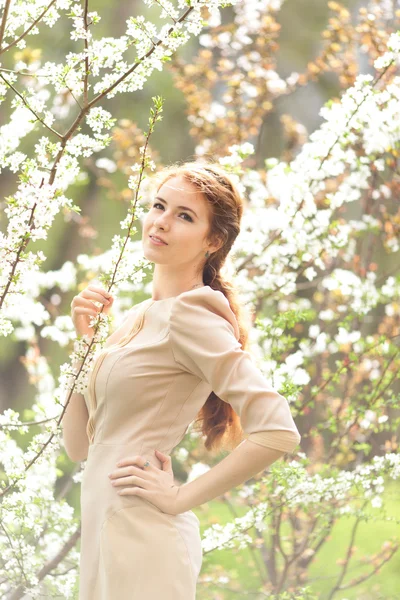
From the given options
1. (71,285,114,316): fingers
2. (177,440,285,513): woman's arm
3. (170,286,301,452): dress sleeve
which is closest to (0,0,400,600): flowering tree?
(71,285,114,316): fingers

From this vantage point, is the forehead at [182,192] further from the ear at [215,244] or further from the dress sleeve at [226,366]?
the dress sleeve at [226,366]

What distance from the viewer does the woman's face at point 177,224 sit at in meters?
1.46

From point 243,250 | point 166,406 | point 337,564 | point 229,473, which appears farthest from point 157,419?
point 337,564

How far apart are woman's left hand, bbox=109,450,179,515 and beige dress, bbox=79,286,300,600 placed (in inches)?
0.7

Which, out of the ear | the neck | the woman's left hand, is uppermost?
the ear

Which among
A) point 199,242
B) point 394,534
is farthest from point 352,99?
point 394,534

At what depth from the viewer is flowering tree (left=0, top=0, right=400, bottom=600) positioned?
1.38 m

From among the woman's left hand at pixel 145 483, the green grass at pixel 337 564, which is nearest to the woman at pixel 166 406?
the woman's left hand at pixel 145 483

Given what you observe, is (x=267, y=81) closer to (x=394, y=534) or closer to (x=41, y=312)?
(x=41, y=312)

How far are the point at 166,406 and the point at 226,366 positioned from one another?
0.14m

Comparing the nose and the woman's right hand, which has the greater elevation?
the nose

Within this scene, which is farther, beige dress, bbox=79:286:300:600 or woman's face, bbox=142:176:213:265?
woman's face, bbox=142:176:213:265

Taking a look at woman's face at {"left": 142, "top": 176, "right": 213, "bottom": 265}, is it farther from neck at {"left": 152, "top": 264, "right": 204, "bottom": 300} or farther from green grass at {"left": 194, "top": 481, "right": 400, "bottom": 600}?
green grass at {"left": 194, "top": 481, "right": 400, "bottom": 600}

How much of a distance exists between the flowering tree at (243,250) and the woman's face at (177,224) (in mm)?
48
